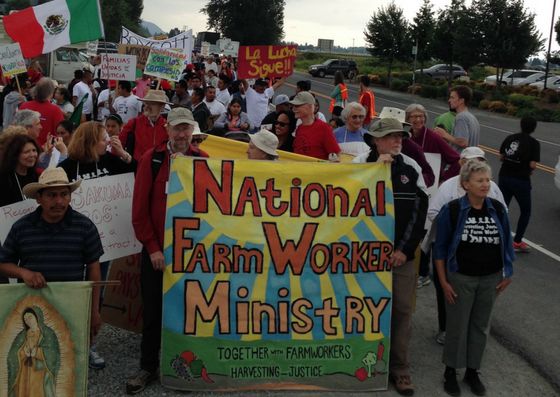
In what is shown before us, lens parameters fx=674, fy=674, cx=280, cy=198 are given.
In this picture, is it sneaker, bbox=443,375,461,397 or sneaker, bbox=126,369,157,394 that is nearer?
sneaker, bbox=126,369,157,394

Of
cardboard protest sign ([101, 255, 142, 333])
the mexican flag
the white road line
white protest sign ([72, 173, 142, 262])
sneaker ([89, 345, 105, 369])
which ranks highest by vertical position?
the mexican flag

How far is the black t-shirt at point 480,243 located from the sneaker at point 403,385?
2.92 feet

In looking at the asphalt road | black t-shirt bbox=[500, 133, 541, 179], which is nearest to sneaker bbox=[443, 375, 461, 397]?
the asphalt road

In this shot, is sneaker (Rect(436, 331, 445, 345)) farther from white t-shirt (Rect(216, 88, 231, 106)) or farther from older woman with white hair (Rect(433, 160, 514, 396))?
white t-shirt (Rect(216, 88, 231, 106))

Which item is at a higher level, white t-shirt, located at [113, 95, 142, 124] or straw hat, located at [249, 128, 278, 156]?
straw hat, located at [249, 128, 278, 156]

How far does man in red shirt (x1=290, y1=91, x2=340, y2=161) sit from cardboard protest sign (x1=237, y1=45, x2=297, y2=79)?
4970 mm

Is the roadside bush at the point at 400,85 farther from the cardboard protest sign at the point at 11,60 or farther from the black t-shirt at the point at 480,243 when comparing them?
the black t-shirt at the point at 480,243

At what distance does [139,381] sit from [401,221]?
2089mm

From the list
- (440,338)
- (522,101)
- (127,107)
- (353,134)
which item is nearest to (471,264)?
(440,338)

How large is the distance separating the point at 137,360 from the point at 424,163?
2871 mm

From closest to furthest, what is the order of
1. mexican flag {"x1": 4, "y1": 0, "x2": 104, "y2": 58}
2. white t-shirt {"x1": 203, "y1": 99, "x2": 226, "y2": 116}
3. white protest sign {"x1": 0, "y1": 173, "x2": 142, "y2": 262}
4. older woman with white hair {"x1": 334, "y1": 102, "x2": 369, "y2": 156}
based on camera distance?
white protest sign {"x1": 0, "y1": 173, "x2": 142, "y2": 262} → older woman with white hair {"x1": 334, "y1": 102, "x2": 369, "y2": 156} → mexican flag {"x1": 4, "y1": 0, "x2": 104, "y2": 58} → white t-shirt {"x1": 203, "y1": 99, "x2": 226, "y2": 116}

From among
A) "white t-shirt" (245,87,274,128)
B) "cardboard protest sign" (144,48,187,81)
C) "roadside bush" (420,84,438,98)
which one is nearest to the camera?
"cardboard protest sign" (144,48,187,81)

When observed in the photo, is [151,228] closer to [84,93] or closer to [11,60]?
[11,60]

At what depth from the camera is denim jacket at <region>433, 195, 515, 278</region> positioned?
14.7ft
